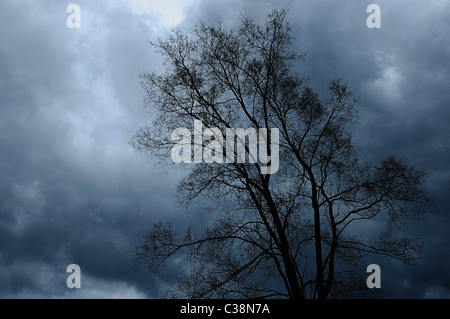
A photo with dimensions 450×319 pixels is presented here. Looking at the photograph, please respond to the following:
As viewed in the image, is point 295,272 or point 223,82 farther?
point 223,82

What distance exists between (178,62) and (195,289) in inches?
248

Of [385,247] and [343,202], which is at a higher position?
[343,202]

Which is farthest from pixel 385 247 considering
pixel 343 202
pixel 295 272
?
pixel 295 272

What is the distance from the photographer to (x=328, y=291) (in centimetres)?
1036

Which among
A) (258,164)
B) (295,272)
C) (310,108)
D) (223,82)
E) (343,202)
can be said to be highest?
(223,82)
